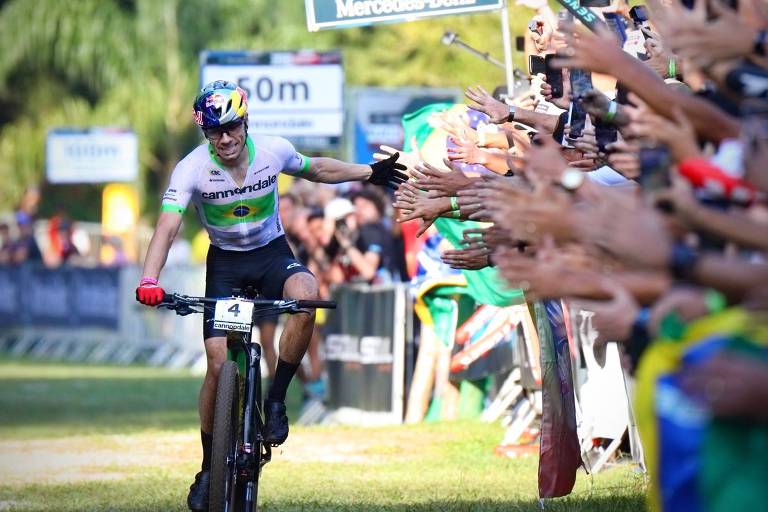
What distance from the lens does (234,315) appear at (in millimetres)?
8953

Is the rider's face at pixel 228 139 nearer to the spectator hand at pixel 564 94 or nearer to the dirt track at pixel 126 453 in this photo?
the spectator hand at pixel 564 94

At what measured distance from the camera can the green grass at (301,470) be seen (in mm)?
10367

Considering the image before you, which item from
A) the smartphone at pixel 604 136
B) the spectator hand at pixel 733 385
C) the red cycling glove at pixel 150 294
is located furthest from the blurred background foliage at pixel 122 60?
the spectator hand at pixel 733 385

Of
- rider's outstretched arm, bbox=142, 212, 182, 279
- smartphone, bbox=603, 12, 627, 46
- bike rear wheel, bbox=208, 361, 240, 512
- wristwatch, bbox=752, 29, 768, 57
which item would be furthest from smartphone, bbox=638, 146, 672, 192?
smartphone, bbox=603, 12, 627, 46

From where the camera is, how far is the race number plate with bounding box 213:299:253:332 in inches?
352

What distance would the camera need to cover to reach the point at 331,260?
19703mm

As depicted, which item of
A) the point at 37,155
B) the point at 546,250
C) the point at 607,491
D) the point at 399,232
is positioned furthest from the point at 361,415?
the point at 37,155

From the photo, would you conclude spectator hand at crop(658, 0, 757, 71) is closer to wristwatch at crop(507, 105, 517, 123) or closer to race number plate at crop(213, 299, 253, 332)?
wristwatch at crop(507, 105, 517, 123)

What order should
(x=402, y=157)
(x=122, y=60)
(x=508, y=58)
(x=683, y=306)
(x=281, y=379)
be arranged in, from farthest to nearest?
(x=122, y=60), (x=508, y=58), (x=402, y=157), (x=281, y=379), (x=683, y=306)

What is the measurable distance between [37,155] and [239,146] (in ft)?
125

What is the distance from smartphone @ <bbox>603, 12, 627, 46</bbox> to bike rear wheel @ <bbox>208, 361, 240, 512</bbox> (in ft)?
10.7

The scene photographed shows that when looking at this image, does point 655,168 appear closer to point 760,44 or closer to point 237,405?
point 760,44

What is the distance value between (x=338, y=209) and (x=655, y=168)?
46.4ft

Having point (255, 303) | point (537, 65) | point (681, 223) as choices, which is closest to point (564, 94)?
point (537, 65)
